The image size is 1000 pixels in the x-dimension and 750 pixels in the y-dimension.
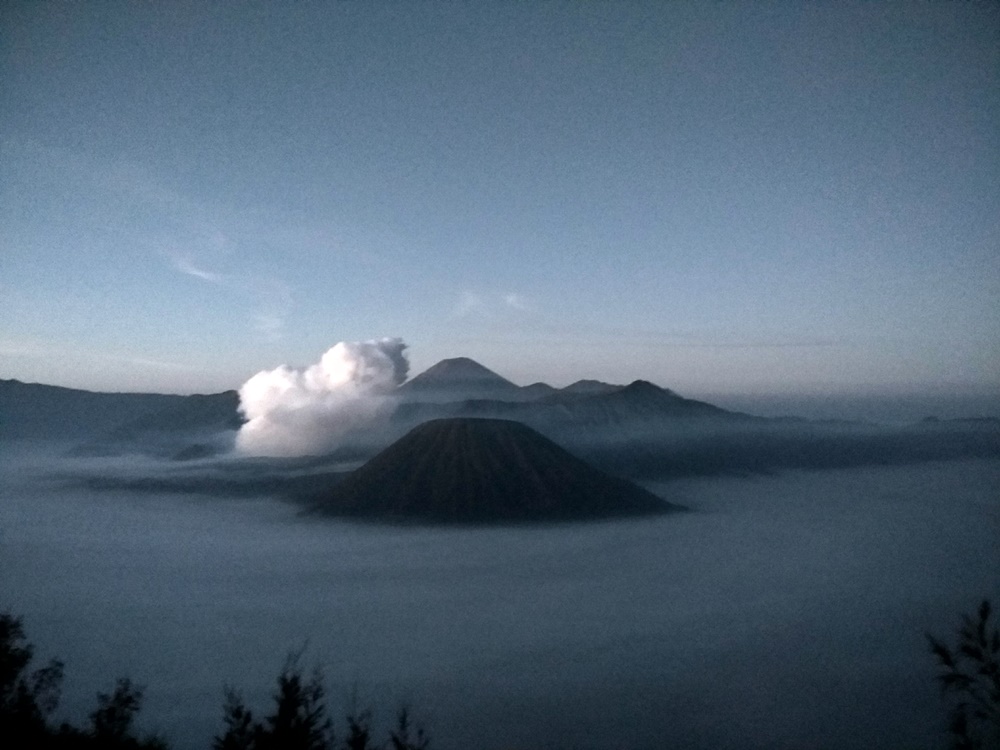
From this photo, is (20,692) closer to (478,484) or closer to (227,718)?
(227,718)

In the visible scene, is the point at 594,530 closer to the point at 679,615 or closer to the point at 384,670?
the point at 679,615

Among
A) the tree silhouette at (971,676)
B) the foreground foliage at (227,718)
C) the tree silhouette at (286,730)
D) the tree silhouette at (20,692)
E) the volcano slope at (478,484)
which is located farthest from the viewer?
the volcano slope at (478,484)

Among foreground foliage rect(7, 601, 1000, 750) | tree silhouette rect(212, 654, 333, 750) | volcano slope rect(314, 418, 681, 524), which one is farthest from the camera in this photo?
volcano slope rect(314, 418, 681, 524)

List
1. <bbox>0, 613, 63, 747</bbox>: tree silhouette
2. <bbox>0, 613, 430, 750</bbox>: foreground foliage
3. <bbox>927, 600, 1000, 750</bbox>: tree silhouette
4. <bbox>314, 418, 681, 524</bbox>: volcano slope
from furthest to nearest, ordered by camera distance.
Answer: <bbox>314, 418, 681, 524</bbox>: volcano slope
<bbox>0, 613, 63, 747</bbox>: tree silhouette
<bbox>0, 613, 430, 750</bbox>: foreground foliage
<bbox>927, 600, 1000, 750</bbox>: tree silhouette

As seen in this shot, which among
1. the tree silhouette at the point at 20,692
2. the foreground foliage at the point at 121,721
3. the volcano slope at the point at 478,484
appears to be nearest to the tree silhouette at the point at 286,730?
the foreground foliage at the point at 121,721

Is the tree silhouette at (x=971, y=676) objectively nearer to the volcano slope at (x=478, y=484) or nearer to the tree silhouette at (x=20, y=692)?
the tree silhouette at (x=20, y=692)

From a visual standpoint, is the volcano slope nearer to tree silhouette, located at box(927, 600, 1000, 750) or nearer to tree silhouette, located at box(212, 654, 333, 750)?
tree silhouette, located at box(212, 654, 333, 750)

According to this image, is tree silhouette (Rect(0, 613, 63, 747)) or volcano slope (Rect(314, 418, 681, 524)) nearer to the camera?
tree silhouette (Rect(0, 613, 63, 747))

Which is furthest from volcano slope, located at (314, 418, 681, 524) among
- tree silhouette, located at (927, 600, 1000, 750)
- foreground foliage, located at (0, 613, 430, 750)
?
tree silhouette, located at (927, 600, 1000, 750)

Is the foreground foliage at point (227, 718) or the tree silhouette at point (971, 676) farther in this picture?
the foreground foliage at point (227, 718)

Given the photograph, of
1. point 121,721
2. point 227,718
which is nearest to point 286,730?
point 227,718
